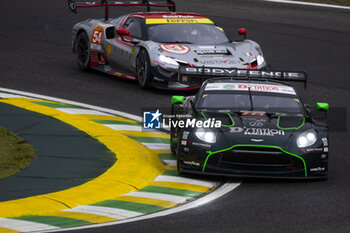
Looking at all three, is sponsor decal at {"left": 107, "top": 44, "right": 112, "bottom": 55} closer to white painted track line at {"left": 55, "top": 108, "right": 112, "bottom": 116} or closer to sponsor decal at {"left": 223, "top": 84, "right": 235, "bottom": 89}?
white painted track line at {"left": 55, "top": 108, "right": 112, "bottom": 116}

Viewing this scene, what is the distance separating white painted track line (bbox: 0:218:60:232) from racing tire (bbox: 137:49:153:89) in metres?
8.20

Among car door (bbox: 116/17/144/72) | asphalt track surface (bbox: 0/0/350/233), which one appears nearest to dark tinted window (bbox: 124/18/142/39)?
car door (bbox: 116/17/144/72)

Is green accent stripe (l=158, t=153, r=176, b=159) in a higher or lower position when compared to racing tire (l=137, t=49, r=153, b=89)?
lower

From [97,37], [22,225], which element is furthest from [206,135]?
[97,37]

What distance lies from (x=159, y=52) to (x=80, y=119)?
2879 millimetres

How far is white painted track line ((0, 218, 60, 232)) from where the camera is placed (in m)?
8.71

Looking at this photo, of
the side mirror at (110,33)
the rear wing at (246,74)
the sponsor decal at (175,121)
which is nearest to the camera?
the sponsor decal at (175,121)

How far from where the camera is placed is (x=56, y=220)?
909cm

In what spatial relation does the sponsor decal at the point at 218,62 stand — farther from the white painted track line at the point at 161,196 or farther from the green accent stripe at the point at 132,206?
the green accent stripe at the point at 132,206

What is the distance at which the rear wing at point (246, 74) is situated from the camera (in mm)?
12927

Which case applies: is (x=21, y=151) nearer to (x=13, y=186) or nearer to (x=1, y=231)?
(x=13, y=186)

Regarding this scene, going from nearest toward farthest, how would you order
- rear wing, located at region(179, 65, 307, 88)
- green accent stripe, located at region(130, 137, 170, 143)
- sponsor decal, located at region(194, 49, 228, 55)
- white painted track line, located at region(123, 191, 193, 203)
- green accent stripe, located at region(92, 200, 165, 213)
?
1. green accent stripe, located at region(92, 200, 165, 213)
2. white painted track line, located at region(123, 191, 193, 203)
3. rear wing, located at region(179, 65, 307, 88)
4. green accent stripe, located at region(130, 137, 170, 143)
5. sponsor decal, located at region(194, 49, 228, 55)

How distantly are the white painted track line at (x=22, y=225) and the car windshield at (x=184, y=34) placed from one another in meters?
8.77

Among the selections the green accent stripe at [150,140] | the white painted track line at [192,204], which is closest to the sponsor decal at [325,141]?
the white painted track line at [192,204]
